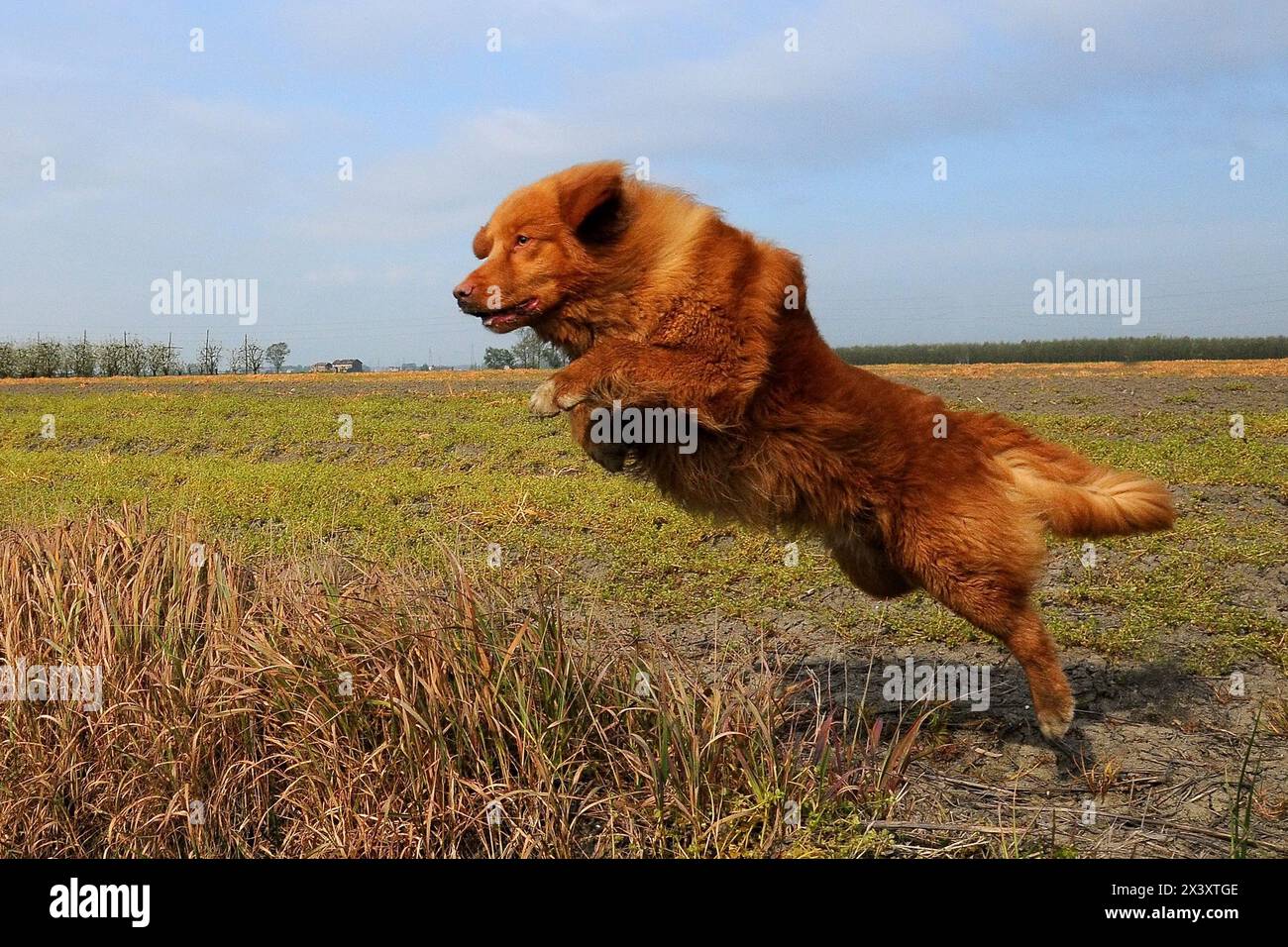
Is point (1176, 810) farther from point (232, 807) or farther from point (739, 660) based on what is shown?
point (232, 807)

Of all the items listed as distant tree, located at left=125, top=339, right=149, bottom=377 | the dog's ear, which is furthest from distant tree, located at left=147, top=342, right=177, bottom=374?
the dog's ear

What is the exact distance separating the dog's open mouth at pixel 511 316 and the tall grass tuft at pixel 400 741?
49.7 inches

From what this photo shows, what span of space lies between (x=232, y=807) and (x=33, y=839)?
1070 mm

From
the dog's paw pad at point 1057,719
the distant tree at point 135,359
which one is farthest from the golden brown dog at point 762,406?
the distant tree at point 135,359

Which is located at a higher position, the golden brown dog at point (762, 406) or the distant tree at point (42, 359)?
the distant tree at point (42, 359)

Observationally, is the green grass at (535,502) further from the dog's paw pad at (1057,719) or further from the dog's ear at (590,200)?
the dog's paw pad at (1057,719)

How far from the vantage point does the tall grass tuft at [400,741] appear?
164 inches

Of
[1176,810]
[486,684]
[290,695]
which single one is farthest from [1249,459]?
[290,695]

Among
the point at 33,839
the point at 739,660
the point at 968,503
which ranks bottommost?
the point at 33,839

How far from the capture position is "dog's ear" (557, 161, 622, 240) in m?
4.29

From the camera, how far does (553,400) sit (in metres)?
4.09

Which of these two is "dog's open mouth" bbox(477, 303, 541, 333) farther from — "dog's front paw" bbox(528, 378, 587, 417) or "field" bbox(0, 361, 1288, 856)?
"field" bbox(0, 361, 1288, 856)

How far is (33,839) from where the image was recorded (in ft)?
15.8

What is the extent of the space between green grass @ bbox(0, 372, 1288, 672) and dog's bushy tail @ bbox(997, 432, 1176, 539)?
155 centimetres
